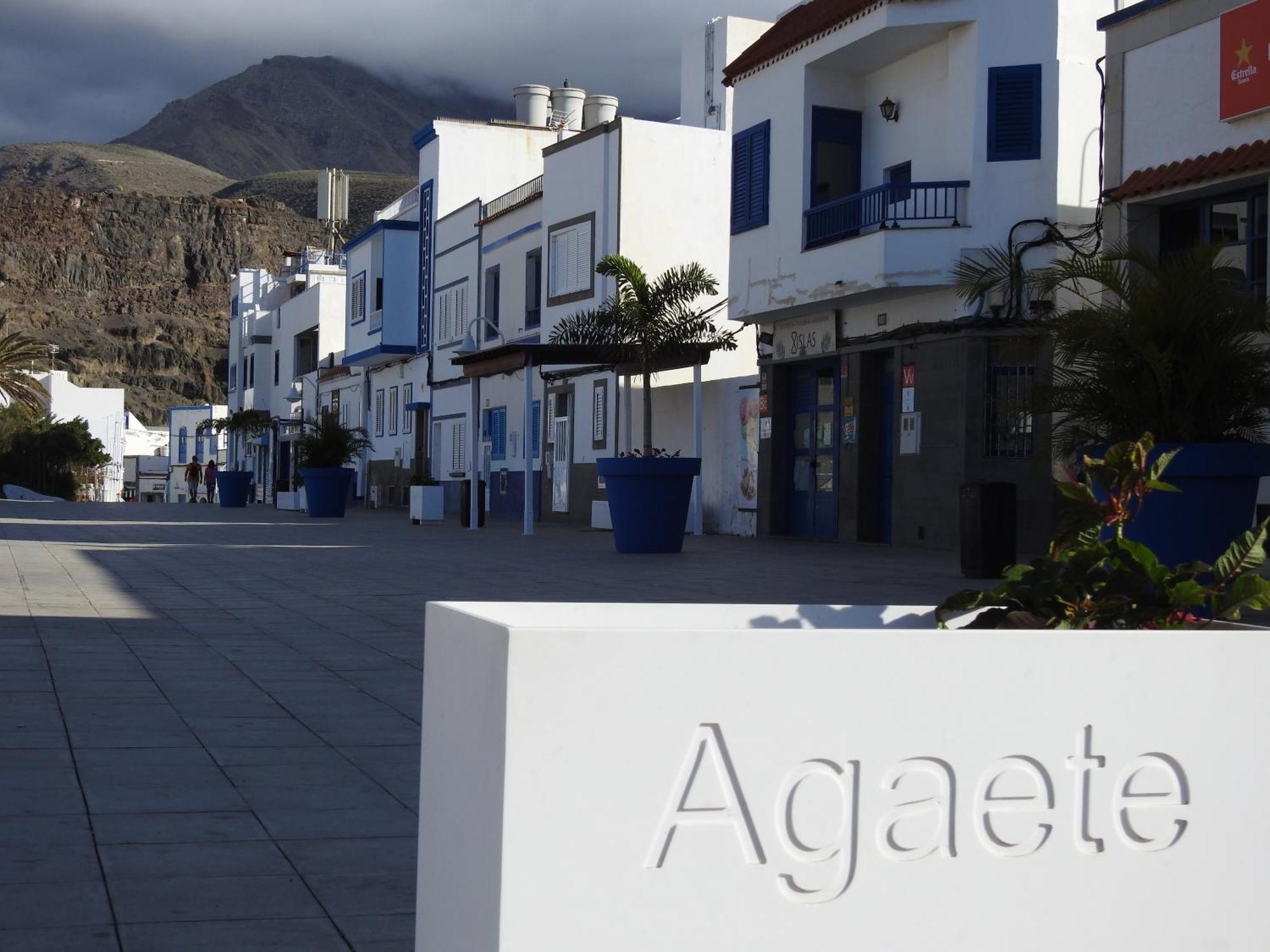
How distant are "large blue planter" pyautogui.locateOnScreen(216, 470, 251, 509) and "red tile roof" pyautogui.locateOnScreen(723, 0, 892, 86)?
950 inches

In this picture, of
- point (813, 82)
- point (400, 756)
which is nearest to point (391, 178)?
point (813, 82)

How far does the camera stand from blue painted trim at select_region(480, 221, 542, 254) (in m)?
33.6

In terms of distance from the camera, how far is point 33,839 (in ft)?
13.6

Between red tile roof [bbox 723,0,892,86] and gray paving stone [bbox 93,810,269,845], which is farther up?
red tile roof [bbox 723,0,892,86]

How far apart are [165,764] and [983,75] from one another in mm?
16311

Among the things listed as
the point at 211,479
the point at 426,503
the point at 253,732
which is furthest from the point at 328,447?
the point at 211,479

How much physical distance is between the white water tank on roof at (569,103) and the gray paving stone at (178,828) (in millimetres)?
39992

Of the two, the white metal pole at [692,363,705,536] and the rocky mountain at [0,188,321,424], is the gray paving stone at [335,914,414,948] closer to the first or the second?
the white metal pole at [692,363,705,536]

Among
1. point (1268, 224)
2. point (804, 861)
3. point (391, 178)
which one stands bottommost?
point (804, 861)

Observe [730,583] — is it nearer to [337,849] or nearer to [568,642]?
[337,849]

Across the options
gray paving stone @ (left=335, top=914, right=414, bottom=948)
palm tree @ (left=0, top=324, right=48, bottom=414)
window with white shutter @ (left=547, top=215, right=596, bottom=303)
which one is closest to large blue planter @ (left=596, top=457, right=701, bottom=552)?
window with white shutter @ (left=547, top=215, right=596, bottom=303)

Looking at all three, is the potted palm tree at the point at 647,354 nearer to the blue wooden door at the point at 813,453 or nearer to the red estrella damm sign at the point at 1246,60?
the blue wooden door at the point at 813,453

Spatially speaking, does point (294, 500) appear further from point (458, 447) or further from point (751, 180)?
point (751, 180)

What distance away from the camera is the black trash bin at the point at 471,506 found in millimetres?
27891
